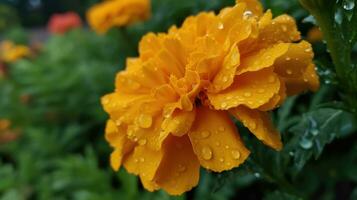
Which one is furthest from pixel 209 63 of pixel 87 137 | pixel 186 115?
pixel 87 137

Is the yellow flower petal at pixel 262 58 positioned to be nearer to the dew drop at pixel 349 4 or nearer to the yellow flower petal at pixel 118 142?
the dew drop at pixel 349 4

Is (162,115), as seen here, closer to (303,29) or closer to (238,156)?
(238,156)

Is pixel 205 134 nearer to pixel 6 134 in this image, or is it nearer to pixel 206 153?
pixel 206 153

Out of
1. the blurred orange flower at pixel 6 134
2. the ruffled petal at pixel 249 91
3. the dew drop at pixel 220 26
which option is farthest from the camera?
→ the blurred orange flower at pixel 6 134

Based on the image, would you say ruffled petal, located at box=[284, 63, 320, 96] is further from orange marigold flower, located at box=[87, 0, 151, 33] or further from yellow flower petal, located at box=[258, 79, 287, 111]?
orange marigold flower, located at box=[87, 0, 151, 33]

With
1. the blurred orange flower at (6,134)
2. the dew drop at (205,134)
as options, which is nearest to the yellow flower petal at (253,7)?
the dew drop at (205,134)

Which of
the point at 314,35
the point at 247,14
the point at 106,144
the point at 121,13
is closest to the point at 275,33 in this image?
the point at 247,14
